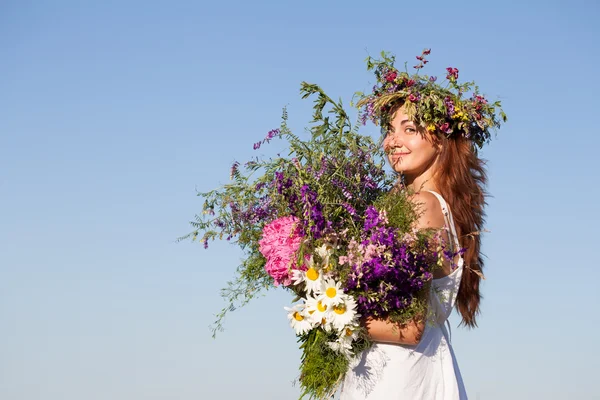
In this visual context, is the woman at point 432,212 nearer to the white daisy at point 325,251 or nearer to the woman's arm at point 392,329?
the woman's arm at point 392,329

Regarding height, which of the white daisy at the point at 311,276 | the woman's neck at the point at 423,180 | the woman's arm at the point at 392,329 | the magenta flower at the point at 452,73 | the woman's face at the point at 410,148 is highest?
the magenta flower at the point at 452,73

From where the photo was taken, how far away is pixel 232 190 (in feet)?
14.9

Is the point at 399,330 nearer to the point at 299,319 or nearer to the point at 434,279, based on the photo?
the point at 434,279

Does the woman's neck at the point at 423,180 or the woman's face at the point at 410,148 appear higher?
the woman's face at the point at 410,148

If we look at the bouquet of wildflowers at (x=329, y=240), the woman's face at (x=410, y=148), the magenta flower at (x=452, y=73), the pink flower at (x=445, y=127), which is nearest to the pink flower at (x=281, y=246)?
the bouquet of wildflowers at (x=329, y=240)

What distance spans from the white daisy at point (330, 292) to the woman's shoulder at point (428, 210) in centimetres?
58

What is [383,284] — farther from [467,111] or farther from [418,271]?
[467,111]

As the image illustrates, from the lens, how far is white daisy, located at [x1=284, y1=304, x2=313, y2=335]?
4.27 meters

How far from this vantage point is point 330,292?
162 inches

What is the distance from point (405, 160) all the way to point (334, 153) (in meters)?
0.73

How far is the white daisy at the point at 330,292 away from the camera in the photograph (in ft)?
13.4

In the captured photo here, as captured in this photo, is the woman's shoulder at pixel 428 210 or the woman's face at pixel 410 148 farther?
the woman's face at pixel 410 148

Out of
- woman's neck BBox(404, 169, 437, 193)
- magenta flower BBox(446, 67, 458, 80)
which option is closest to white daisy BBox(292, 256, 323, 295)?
woman's neck BBox(404, 169, 437, 193)

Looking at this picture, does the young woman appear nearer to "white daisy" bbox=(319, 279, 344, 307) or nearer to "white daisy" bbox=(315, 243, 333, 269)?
"white daisy" bbox=(319, 279, 344, 307)
